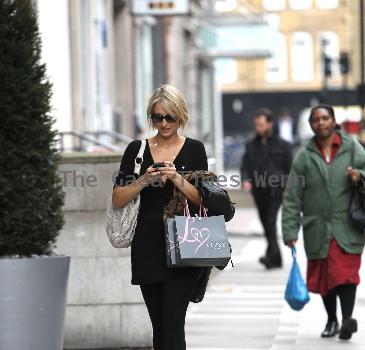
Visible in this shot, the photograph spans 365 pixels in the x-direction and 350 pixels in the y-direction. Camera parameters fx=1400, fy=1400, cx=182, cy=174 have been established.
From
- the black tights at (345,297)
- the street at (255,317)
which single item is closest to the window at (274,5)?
the street at (255,317)

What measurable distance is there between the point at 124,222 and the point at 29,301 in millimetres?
991

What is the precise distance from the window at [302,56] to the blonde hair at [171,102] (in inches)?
2694

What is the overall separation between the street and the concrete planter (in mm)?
2251

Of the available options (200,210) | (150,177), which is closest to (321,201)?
(200,210)

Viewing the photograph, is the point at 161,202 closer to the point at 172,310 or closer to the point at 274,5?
the point at 172,310

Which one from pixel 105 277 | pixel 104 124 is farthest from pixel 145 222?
pixel 104 124

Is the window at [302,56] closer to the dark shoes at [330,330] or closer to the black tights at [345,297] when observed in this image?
the dark shoes at [330,330]

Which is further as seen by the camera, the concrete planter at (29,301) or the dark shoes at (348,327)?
the dark shoes at (348,327)

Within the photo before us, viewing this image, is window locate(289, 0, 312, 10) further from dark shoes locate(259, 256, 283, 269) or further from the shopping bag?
the shopping bag

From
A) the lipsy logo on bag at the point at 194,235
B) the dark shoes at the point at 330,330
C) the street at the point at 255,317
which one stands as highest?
the lipsy logo on bag at the point at 194,235

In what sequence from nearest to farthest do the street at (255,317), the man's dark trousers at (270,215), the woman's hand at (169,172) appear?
the woman's hand at (169,172), the street at (255,317), the man's dark trousers at (270,215)

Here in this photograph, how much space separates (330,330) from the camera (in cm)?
1072

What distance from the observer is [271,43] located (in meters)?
33.0

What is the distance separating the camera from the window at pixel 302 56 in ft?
248
